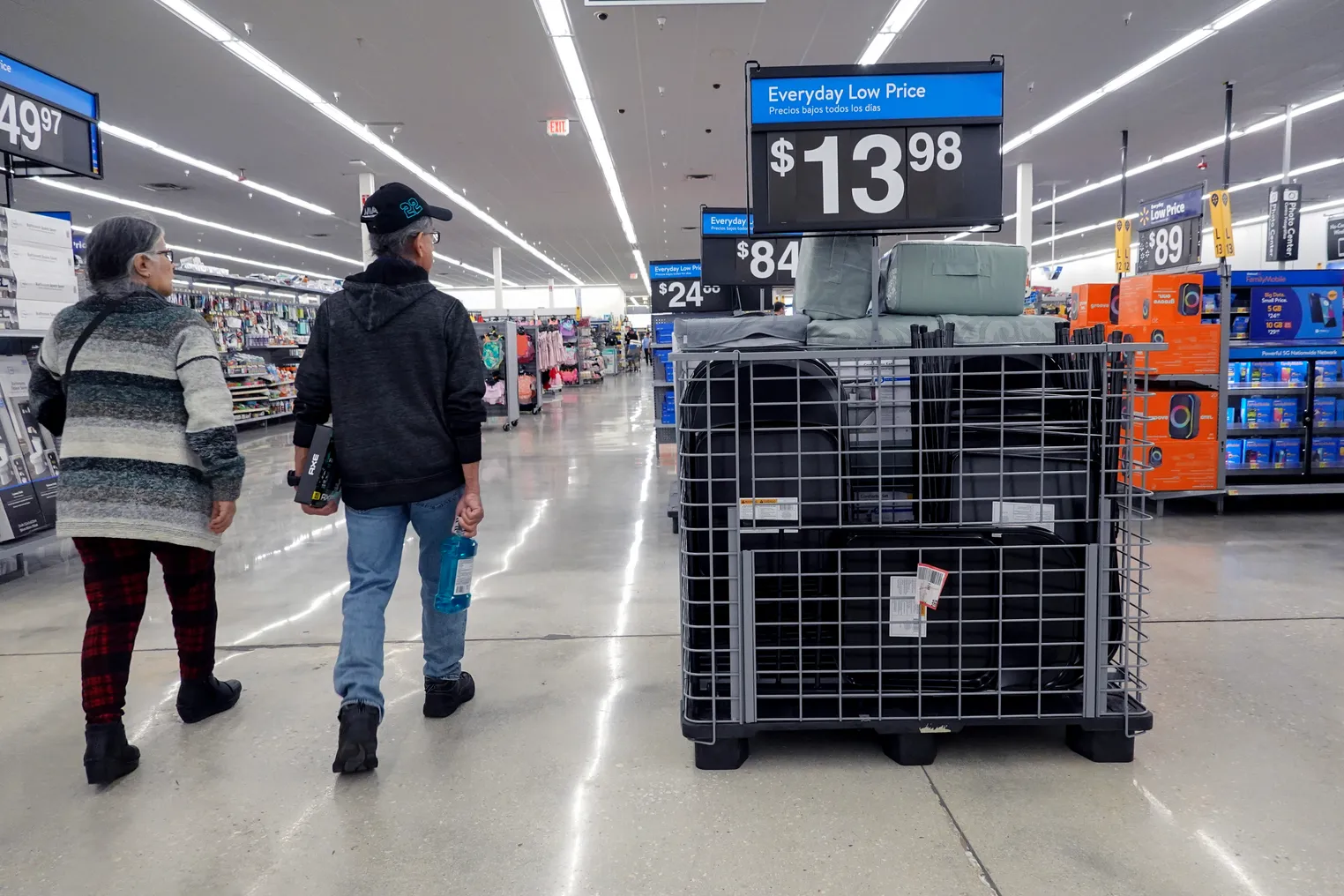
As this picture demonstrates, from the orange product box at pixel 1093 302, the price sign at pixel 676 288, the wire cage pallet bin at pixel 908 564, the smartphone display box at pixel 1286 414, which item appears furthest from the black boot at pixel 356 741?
the orange product box at pixel 1093 302

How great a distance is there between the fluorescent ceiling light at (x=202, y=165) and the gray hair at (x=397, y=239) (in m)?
11.5

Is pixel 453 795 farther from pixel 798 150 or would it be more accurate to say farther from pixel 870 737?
pixel 798 150

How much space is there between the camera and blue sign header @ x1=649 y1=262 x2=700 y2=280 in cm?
852

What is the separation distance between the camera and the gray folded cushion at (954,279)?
2668 mm

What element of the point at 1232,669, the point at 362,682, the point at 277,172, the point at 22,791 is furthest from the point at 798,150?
the point at 277,172

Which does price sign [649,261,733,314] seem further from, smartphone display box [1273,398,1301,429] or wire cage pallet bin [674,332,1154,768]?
wire cage pallet bin [674,332,1154,768]

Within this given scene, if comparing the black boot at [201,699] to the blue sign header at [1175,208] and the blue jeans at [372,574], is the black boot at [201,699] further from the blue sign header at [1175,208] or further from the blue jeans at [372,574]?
the blue sign header at [1175,208]

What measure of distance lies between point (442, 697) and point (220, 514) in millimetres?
821

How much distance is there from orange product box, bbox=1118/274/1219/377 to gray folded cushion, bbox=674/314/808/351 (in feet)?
12.3

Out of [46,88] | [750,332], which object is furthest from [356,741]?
[46,88]

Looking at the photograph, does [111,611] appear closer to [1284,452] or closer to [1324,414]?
[1284,452]

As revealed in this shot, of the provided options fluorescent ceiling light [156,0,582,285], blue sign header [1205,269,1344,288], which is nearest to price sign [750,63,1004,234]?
blue sign header [1205,269,1344,288]

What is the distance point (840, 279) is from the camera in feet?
8.89

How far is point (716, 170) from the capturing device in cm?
1563
